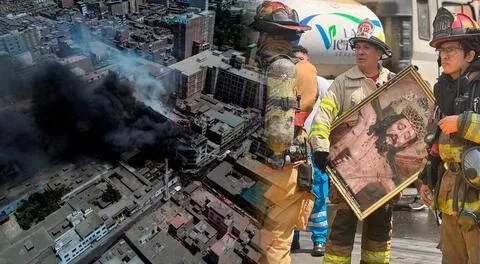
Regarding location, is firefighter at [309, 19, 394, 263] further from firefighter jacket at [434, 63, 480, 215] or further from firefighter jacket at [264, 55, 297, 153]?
firefighter jacket at [434, 63, 480, 215]

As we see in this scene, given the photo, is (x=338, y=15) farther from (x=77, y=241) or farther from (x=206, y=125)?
(x=206, y=125)

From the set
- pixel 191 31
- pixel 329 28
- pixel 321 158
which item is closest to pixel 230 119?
pixel 191 31

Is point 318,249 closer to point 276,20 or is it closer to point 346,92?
point 346,92

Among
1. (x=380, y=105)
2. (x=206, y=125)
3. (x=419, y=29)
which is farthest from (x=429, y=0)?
(x=206, y=125)

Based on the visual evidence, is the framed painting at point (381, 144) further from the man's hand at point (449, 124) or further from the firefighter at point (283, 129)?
the man's hand at point (449, 124)

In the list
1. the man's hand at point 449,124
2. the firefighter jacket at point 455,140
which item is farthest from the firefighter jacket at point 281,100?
the firefighter jacket at point 455,140
